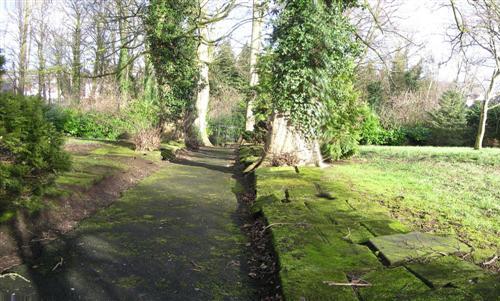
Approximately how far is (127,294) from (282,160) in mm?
5682

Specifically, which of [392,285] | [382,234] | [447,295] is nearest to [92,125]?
[382,234]

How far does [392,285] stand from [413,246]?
0.80m

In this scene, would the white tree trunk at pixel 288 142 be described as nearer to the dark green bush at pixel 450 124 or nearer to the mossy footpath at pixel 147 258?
the mossy footpath at pixel 147 258

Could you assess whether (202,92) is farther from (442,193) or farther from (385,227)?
A: (385,227)

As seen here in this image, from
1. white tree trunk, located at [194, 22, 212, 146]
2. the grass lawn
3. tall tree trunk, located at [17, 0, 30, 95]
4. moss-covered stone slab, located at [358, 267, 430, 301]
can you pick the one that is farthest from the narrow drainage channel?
tall tree trunk, located at [17, 0, 30, 95]

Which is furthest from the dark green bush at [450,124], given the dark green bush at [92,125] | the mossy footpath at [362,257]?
the mossy footpath at [362,257]

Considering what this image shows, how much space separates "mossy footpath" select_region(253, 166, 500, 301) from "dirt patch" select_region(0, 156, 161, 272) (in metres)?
2.17

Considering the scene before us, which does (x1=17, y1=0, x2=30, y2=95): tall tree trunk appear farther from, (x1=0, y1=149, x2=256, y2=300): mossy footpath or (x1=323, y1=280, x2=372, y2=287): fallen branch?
(x1=323, y1=280, x2=372, y2=287): fallen branch

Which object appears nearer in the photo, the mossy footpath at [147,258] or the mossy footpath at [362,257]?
the mossy footpath at [362,257]

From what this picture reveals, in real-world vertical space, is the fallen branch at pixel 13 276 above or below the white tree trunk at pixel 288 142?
below

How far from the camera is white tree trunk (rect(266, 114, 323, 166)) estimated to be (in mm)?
8320

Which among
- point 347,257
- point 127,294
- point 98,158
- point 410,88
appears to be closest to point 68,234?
point 127,294

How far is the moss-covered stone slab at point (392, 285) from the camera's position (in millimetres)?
2414

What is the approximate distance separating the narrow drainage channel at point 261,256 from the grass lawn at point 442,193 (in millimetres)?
1506
